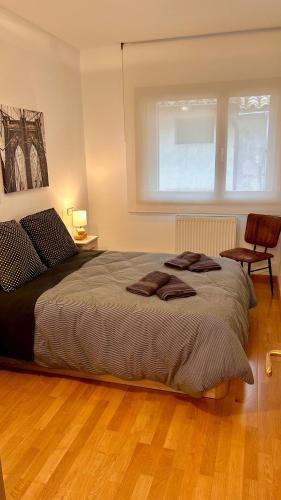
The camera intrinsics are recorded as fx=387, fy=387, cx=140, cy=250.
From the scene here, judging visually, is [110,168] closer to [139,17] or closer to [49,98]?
[49,98]

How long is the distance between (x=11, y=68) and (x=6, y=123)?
0.50 meters

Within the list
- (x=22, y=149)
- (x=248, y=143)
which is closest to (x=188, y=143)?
(x=248, y=143)

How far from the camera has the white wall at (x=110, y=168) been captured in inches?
175

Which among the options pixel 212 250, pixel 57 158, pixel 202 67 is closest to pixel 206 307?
pixel 212 250

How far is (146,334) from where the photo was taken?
233 centimetres

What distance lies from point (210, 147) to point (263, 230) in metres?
1.08

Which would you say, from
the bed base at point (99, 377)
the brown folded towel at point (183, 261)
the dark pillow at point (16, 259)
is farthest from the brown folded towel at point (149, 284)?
the dark pillow at point (16, 259)

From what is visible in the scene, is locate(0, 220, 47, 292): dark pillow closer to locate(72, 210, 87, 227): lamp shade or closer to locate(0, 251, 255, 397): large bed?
locate(0, 251, 255, 397): large bed

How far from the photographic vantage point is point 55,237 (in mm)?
3551

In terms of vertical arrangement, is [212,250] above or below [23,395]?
above

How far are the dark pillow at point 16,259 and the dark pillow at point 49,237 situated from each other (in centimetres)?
16

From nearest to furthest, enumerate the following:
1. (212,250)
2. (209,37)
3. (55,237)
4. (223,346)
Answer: (223,346) → (55,237) → (209,37) → (212,250)

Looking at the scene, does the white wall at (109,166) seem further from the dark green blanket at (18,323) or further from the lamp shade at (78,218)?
the dark green blanket at (18,323)

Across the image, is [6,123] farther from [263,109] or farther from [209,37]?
[263,109]
